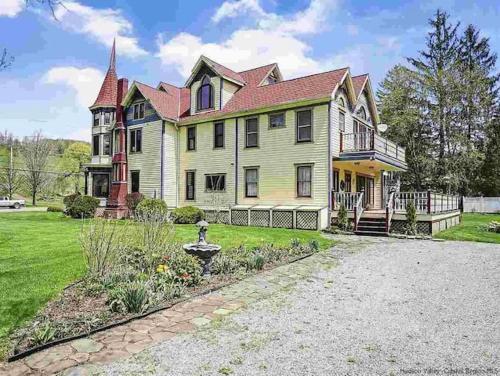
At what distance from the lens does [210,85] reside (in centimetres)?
2219

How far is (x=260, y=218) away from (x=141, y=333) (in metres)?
14.0

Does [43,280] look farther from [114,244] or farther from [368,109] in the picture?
[368,109]

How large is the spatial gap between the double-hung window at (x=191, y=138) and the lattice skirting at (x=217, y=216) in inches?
173

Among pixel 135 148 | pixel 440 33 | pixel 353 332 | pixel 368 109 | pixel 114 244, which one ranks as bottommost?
pixel 353 332

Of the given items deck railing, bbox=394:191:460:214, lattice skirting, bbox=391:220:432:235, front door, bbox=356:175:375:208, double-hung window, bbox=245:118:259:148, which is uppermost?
double-hung window, bbox=245:118:259:148

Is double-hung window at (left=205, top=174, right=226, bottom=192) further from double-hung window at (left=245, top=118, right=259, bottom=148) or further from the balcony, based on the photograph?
the balcony

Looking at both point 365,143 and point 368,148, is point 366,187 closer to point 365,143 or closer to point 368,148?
point 365,143

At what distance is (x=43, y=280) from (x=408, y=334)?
19.6 feet

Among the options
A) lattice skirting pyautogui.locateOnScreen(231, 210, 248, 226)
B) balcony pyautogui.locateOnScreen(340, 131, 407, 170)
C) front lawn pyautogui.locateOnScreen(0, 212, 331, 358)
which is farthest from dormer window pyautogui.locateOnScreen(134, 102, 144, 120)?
balcony pyautogui.locateOnScreen(340, 131, 407, 170)

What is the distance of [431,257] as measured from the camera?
1039 centimetres

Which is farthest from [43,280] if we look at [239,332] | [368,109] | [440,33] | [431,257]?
[440,33]

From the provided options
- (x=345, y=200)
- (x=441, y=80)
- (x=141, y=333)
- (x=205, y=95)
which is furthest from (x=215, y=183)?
(x=441, y=80)

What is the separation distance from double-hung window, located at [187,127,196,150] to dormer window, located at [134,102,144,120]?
3291mm

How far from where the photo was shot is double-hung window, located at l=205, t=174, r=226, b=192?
21141mm
